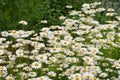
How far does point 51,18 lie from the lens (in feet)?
19.6

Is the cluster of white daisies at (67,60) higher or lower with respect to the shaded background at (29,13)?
lower

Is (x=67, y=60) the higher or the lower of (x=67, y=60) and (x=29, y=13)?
the lower

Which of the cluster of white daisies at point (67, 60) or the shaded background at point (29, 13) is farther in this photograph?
the shaded background at point (29, 13)

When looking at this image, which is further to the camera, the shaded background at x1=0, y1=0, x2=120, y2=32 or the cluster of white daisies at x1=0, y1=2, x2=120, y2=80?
the shaded background at x1=0, y1=0, x2=120, y2=32

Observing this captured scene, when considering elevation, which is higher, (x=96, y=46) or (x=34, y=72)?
(x=96, y=46)

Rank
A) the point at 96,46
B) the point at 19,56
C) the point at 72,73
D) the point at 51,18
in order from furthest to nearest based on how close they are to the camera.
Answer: the point at 51,18 → the point at 96,46 → the point at 19,56 → the point at 72,73

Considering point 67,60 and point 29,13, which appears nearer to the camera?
point 67,60

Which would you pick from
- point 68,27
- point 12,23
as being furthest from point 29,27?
point 68,27

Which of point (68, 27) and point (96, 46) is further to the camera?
point (68, 27)

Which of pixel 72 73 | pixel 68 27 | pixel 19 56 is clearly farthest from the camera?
pixel 68 27

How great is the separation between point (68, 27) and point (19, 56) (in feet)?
3.10

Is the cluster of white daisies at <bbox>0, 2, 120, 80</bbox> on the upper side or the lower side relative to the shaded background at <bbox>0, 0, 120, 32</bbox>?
lower

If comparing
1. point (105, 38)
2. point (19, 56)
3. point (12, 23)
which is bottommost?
point (19, 56)

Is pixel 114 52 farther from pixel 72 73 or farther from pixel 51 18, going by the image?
pixel 51 18
